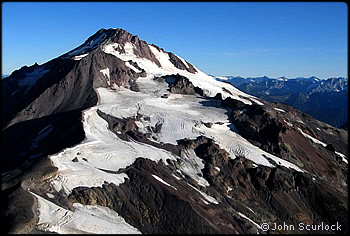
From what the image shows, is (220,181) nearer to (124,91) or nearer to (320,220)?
(320,220)

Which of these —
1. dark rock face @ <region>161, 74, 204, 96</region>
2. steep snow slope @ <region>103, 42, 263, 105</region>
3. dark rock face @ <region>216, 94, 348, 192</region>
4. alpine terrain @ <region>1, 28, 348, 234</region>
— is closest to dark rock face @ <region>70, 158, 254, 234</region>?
alpine terrain @ <region>1, 28, 348, 234</region>

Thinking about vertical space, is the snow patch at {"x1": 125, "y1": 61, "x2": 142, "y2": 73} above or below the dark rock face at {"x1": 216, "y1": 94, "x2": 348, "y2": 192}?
above

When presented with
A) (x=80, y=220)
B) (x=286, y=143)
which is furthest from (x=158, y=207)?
(x=286, y=143)

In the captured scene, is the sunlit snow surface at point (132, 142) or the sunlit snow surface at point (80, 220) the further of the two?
the sunlit snow surface at point (132, 142)

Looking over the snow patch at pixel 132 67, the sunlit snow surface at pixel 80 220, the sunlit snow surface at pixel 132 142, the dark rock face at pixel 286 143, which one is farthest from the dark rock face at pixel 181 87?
the sunlit snow surface at pixel 80 220

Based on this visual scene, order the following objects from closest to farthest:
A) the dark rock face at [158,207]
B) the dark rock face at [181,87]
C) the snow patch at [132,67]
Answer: the dark rock face at [158,207], the dark rock face at [181,87], the snow patch at [132,67]

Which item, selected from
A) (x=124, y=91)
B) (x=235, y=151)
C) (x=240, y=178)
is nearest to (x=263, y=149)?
(x=235, y=151)

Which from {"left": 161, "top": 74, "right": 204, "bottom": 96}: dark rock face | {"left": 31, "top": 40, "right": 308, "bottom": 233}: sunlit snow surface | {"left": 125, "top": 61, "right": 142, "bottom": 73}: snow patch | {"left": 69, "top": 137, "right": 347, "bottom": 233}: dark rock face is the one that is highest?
{"left": 125, "top": 61, "right": 142, "bottom": 73}: snow patch

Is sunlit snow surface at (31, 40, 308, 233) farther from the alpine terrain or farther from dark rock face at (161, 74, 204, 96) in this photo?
dark rock face at (161, 74, 204, 96)

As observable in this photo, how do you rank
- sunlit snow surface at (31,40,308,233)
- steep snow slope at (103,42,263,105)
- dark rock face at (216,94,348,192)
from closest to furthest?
sunlit snow surface at (31,40,308,233) < dark rock face at (216,94,348,192) < steep snow slope at (103,42,263,105)

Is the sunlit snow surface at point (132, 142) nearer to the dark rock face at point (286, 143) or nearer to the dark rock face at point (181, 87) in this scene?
the dark rock face at point (286, 143)
